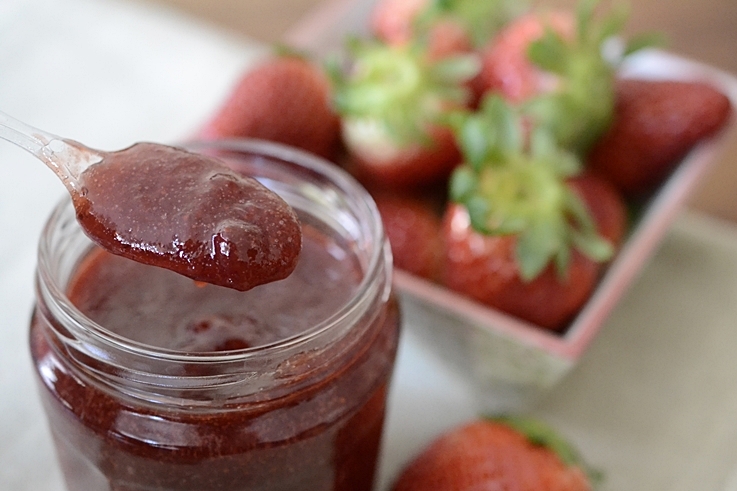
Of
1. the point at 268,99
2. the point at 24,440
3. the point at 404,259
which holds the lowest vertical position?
the point at 24,440

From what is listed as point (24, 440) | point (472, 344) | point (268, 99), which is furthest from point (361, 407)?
point (268, 99)

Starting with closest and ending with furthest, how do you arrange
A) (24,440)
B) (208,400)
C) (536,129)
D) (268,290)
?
(208,400), (268,290), (24,440), (536,129)

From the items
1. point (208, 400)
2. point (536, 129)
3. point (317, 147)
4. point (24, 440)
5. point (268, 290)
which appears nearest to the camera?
point (208, 400)

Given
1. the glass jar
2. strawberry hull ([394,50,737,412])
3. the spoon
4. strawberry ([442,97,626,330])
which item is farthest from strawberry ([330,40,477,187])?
the spoon

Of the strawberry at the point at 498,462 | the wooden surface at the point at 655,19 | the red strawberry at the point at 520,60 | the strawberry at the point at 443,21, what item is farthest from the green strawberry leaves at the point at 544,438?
the wooden surface at the point at 655,19

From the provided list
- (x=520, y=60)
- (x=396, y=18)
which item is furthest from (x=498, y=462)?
(x=396, y=18)

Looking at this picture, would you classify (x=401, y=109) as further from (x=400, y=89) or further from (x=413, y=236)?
(x=413, y=236)

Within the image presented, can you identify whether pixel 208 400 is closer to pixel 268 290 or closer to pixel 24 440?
pixel 268 290
